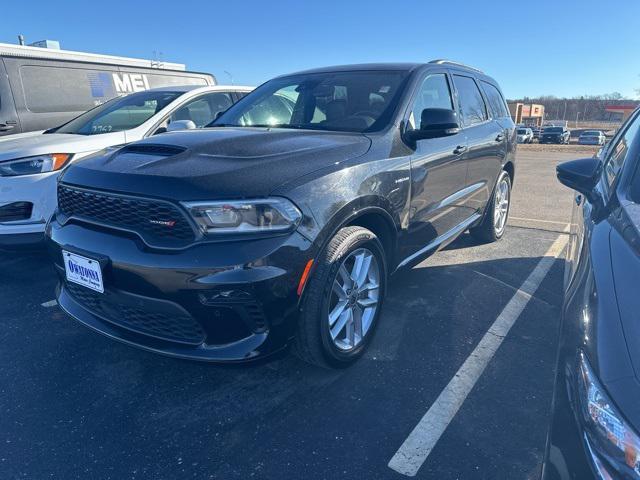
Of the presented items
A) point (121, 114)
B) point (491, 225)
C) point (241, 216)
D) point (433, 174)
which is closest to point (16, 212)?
point (121, 114)

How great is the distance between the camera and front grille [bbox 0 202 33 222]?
3867 millimetres

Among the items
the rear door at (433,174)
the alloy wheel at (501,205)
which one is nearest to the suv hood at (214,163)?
the rear door at (433,174)

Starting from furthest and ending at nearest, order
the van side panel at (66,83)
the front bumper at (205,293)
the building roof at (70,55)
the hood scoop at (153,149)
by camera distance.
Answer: the building roof at (70,55) < the van side panel at (66,83) < the hood scoop at (153,149) < the front bumper at (205,293)

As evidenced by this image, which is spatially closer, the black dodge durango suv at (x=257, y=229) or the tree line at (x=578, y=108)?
the black dodge durango suv at (x=257, y=229)

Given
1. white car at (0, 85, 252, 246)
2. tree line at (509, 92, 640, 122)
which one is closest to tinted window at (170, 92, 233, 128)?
white car at (0, 85, 252, 246)

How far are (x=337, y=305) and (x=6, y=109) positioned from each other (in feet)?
18.9

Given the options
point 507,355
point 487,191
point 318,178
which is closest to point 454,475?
point 507,355

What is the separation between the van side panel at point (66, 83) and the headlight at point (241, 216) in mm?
5470

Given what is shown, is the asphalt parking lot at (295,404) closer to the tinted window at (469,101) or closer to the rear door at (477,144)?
the rear door at (477,144)

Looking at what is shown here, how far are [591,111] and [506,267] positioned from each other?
123388 mm

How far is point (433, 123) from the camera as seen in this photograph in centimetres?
288

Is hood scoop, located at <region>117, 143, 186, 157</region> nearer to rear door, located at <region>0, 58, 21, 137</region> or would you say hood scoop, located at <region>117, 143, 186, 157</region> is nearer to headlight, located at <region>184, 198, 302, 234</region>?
headlight, located at <region>184, 198, 302, 234</region>

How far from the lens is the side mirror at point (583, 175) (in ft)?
8.20

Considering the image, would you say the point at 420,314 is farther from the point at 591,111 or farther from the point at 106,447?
A: the point at 591,111
